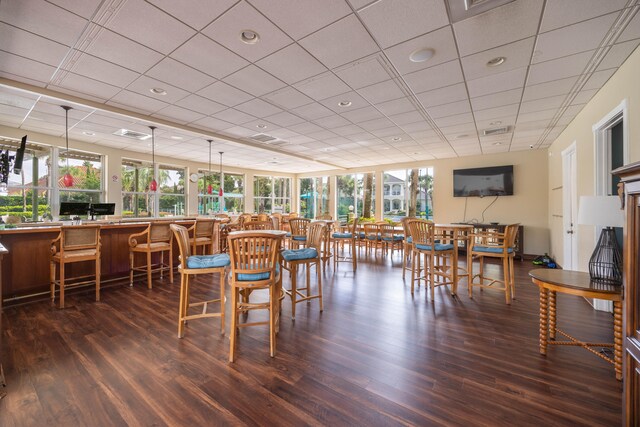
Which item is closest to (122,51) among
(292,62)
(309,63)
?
(292,62)

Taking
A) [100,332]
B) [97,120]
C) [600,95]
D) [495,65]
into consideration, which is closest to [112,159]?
[97,120]

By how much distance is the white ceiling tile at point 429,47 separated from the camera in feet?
8.35

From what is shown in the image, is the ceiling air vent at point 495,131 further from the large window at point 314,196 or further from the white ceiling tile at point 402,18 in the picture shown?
the large window at point 314,196

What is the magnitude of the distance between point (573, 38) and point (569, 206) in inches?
144

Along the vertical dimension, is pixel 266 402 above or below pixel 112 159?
below

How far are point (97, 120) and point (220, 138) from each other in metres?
2.25

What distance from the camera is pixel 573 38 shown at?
2.51 meters

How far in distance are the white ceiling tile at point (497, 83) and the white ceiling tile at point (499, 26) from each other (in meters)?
0.75

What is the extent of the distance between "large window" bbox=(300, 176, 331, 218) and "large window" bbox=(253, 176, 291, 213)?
0.68 m

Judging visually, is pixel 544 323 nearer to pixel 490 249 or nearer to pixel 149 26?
pixel 490 249

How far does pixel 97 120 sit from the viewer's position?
5066 millimetres

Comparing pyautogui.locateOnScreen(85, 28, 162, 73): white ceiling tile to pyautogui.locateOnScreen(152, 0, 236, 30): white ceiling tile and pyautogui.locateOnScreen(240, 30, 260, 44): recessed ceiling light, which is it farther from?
pyautogui.locateOnScreen(240, 30, 260, 44): recessed ceiling light

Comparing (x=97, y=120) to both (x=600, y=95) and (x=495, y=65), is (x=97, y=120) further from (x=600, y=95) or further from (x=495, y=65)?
(x=600, y=95)

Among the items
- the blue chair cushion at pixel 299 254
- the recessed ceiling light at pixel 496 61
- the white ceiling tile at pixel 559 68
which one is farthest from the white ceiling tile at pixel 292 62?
the white ceiling tile at pixel 559 68
